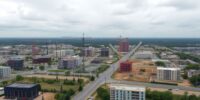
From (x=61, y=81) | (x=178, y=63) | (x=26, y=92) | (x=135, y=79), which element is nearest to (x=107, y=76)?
(x=135, y=79)

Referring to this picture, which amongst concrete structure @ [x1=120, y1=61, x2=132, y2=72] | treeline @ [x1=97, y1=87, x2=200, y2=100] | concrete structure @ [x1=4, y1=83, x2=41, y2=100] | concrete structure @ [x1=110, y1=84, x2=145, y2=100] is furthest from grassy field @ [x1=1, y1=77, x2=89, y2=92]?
concrete structure @ [x1=120, y1=61, x2=132, y2=72]

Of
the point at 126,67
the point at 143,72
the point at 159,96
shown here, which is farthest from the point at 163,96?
the point at 126,67

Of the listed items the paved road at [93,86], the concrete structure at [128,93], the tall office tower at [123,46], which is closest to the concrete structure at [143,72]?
the paved road at [93,86]

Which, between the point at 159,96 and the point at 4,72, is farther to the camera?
the point at 4,72

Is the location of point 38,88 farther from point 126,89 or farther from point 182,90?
point 182,90

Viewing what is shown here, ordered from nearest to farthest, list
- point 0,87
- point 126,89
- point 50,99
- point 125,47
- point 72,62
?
point 126,89 → point 50,99 → point 0,87 → point 72,62 → point 125,47

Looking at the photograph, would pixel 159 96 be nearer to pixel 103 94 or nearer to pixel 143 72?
pixel 103 94
